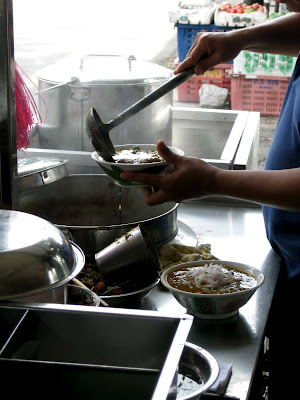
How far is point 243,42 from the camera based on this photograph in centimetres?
222

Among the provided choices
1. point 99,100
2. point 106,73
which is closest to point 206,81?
point 106,73

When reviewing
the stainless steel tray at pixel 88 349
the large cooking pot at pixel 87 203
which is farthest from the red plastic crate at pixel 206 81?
A: the stainless steel tray at pixel 88 349

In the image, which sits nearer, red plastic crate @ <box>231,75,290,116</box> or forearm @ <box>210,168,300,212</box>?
forearm @ <box>210,168,300,212</box>

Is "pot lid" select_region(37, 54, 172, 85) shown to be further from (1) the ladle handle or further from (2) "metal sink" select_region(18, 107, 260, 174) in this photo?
(1) the ladle handle

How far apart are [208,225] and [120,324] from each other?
1.41m

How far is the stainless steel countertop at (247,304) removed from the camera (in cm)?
150

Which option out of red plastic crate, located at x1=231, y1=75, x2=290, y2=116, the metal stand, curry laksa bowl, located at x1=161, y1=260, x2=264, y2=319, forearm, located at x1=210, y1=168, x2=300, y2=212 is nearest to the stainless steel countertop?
curry laksa bowl, located at x1=161, y1=260, x2=264, y2=319

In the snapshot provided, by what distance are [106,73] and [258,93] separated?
15.0 feet

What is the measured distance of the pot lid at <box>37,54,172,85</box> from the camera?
2.65 meters

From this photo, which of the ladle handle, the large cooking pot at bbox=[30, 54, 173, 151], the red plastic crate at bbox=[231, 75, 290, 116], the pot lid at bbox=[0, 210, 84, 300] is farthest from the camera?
the red plastic crate at bbox=[231, 75, 290, 116]

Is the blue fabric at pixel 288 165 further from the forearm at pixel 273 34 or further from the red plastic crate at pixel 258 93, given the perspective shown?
the red plastic crate at pixel 258 93

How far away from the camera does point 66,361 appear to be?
3.53ft

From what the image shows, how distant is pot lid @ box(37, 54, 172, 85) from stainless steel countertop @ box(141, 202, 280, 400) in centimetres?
64

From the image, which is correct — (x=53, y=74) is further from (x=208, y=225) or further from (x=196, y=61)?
(x=208, y=225)
